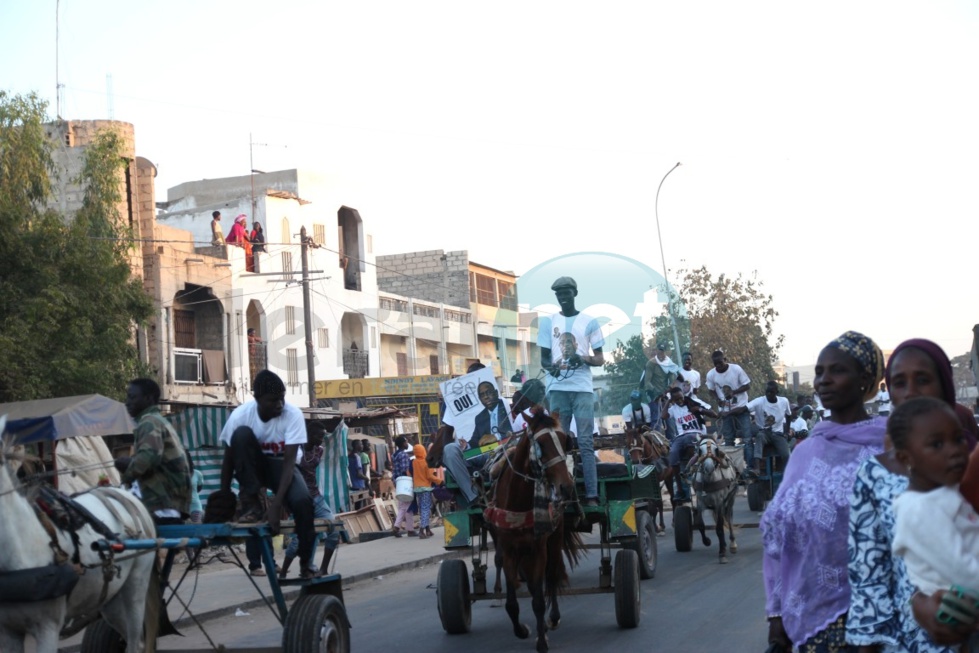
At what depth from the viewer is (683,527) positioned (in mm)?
17172

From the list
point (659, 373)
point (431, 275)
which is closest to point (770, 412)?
point (659, 373)

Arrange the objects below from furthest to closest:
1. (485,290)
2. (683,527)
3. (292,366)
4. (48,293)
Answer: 1. (485,290)
2. (292,366)
3. (48,293)
4. (683,527)

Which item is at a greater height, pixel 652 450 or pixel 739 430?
pixel 739 430

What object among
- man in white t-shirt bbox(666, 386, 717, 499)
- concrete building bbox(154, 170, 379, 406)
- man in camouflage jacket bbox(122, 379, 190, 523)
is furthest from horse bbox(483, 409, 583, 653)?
concrete building bbox(154, 170, 379, 406)

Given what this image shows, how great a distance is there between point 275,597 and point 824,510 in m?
4.55

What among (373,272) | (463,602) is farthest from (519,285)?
(373,272)

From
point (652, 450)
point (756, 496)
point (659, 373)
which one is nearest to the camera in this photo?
point (659, 373)

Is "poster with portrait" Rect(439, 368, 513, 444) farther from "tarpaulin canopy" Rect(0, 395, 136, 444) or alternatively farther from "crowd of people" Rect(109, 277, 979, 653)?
"crowd of people" Rect(109, 277, 979, 653)

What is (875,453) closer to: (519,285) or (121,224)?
(519,285)

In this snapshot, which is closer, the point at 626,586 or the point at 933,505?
the point at 933,505

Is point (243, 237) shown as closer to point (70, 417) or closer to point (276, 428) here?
point (70, 417)

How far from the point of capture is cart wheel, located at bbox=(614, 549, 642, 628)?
10.4 meters

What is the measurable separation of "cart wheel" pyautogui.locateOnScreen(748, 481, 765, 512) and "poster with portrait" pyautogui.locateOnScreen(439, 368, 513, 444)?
1182 cm

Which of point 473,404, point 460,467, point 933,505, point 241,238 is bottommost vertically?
point 933,505
